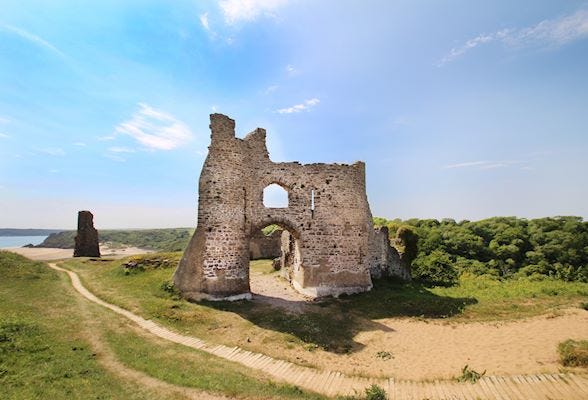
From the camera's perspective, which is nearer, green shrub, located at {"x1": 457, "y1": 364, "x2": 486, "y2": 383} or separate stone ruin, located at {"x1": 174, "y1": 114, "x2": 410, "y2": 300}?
green shrub, located at {"x1": 457, "y1": 364, "x2": 486, "y2": 383}

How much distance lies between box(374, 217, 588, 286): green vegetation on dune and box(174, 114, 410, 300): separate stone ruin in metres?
10.2

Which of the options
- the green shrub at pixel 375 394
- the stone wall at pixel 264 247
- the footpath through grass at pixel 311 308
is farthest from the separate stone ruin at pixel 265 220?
the stone wall at pixel 264 247

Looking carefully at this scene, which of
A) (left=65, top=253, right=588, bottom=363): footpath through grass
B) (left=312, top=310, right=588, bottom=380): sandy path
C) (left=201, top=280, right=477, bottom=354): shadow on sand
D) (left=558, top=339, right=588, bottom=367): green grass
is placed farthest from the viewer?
(left=201, top=280, right=477, bottom=354): shadow on sand

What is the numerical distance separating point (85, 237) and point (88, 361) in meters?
22.8

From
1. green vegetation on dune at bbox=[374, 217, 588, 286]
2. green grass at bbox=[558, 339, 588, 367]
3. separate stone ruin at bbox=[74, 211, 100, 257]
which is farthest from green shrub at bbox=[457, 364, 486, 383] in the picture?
separate stone ruin at bbox=[74, 211, 100, 257]

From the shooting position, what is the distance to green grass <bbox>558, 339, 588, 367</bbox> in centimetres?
985

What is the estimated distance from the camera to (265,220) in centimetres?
1825

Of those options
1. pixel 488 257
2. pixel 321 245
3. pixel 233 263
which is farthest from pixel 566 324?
pixel 488 257

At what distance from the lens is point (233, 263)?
55.2 feet

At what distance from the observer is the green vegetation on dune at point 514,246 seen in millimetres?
33094

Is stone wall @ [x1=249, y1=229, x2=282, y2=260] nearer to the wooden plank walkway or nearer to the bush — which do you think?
the bush

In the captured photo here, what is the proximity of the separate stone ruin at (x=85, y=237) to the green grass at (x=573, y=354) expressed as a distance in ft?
103

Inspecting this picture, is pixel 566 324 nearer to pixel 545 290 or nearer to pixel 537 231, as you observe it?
pixel 545 290

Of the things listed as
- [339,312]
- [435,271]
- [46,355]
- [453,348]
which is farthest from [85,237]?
[453,348]
